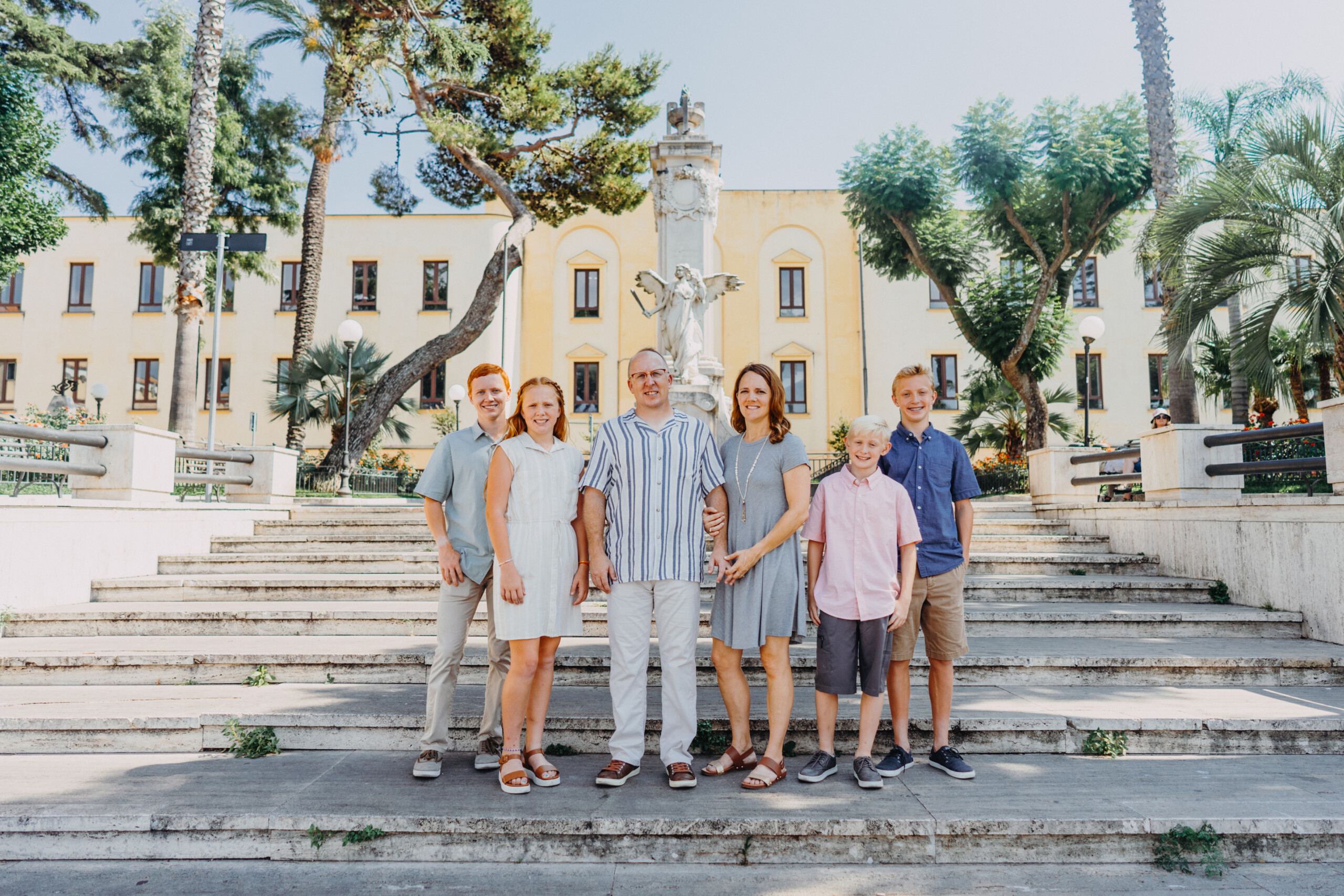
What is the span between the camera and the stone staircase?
174 inches

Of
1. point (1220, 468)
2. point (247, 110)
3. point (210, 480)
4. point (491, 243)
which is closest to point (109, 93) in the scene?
point (247, 110)

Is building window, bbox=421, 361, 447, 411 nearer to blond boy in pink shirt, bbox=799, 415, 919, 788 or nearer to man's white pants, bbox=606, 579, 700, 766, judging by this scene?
man's white pants, bbox=606, 579, 700, 766

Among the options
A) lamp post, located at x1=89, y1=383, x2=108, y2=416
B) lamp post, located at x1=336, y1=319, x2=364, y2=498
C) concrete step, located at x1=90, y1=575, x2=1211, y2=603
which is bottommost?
concrete step, located at x1=90, y1=575, x2=1211, y2=603

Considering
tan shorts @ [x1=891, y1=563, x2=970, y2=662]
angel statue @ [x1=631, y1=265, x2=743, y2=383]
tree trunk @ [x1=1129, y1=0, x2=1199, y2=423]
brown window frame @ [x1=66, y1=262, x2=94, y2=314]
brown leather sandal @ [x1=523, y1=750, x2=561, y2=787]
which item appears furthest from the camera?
brown window frame @ [x1=66, y1=262, x2=94, y2=314]

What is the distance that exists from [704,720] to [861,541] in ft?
4.66

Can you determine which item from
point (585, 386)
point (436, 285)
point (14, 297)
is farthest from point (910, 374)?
point (14, 297)

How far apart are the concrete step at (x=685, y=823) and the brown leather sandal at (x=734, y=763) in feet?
0.45

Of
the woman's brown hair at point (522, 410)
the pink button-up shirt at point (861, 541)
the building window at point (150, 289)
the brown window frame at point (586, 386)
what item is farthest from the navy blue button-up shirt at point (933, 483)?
the building window at point (150, 289)

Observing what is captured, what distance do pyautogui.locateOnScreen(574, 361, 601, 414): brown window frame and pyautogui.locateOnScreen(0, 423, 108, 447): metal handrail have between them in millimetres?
22374

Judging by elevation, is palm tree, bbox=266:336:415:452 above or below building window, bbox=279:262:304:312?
below

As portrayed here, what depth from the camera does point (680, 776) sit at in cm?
370

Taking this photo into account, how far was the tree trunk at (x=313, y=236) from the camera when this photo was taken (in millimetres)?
18953

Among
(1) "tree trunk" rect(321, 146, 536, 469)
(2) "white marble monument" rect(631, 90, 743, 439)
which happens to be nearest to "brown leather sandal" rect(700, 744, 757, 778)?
(2) "white marble monument" rect(631, 90, 743, 439)

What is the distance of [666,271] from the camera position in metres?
12.5
